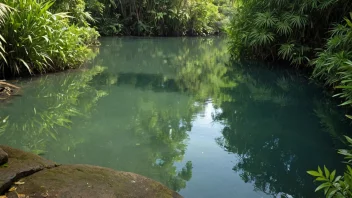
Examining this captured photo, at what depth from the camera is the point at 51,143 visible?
13.3 feet

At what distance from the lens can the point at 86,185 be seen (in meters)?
2.29

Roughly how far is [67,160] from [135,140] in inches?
35.4

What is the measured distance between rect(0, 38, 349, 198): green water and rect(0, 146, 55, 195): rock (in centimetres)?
91

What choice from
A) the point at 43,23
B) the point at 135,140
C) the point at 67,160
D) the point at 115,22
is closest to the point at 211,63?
the point at 43,23

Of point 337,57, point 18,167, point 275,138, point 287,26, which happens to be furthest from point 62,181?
point 287,26

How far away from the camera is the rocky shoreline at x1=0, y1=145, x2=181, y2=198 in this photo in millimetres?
2145

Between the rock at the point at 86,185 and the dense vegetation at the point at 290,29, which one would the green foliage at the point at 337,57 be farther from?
the rock at the point at 86,185

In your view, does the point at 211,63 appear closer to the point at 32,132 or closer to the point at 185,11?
the point at 32,132

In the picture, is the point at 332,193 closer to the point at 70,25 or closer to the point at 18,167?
the point at 18,167

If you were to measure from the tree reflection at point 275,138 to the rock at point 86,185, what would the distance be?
4.06ft

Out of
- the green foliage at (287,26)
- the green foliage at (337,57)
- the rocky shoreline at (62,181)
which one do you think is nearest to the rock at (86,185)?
the rocky shoreline at (62,181)

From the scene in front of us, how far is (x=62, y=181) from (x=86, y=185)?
0.55ft

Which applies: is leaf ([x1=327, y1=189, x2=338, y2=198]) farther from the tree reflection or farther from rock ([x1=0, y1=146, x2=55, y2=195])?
rock ([x1=0, y1=146, x2=55, y2=195])

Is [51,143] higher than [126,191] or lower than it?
lower
